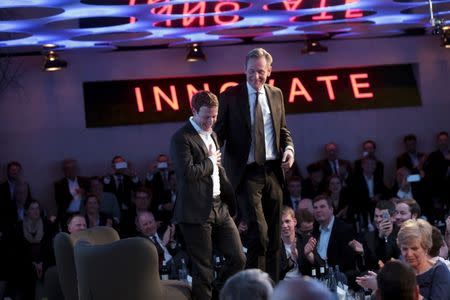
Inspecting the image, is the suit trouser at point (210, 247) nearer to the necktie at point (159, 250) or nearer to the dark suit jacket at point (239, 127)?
the dark suit jacket at point (239, 127)

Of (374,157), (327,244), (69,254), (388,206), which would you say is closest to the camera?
(69,254)

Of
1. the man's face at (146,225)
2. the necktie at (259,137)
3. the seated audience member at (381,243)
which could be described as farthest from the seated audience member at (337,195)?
the necktie at (259,137)

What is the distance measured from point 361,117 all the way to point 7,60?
4926 mm

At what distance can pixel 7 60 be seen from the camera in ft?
45.7

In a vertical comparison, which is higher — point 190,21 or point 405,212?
point 190,21

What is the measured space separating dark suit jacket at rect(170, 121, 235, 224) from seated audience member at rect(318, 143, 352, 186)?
25.8ft

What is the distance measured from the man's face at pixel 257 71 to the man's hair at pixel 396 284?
7.30ft

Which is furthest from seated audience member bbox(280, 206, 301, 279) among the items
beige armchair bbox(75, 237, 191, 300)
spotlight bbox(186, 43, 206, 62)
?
spotlight bbox(186, 43, 206, 62)

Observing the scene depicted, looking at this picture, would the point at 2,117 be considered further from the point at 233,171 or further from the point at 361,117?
the point at 233,171

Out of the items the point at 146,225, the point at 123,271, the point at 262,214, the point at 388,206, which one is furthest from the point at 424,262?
the point at 146,225

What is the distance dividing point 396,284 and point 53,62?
32.1 ft

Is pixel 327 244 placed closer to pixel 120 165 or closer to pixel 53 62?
pixel 120 165

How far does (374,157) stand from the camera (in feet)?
46.1

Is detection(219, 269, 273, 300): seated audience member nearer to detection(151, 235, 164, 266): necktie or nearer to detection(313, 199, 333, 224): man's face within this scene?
detection(151, 235, 164, 266): necktie
